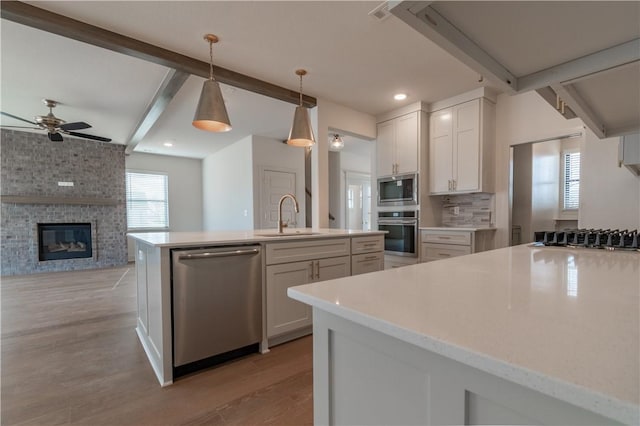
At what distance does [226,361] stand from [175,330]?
1.57 ft

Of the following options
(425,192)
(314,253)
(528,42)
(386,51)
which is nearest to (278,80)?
(386,51)

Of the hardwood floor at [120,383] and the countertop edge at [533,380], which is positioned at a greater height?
the countertop edge at [533,380]

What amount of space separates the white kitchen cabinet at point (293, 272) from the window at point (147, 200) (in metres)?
5.91

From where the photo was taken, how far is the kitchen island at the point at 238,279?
5.92ft

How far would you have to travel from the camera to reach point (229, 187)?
6262 millimetres

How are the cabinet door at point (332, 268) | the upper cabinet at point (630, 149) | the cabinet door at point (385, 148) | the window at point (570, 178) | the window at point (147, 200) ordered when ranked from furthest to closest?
the window at point (147, 200), the window at point (570, 178), the cabinet door at point (385, 148), the cabinet door at point (332, 268), the upper cabinet at point (630, 149)

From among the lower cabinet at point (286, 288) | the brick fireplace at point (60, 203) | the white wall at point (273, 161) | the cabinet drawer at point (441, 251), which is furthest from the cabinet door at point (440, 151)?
the brick fireplace at point (60, 203)

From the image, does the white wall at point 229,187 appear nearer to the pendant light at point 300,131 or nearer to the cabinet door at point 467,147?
the pendant light at point 300,131

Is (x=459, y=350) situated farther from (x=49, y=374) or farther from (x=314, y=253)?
(x=49, y=374)

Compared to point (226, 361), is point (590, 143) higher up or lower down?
higher up

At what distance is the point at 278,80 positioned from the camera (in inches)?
128

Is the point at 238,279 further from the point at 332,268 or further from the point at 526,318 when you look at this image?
the point at 526,318

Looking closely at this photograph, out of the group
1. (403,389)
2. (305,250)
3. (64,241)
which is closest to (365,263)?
(305,250)

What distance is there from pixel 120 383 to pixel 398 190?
11.9ft
